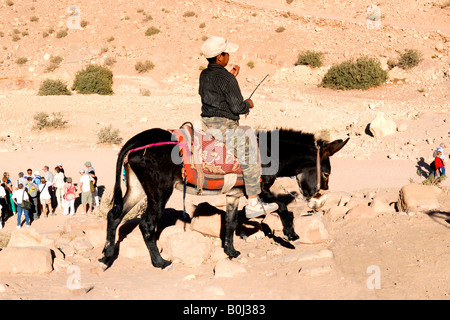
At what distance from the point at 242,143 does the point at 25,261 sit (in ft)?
12.6

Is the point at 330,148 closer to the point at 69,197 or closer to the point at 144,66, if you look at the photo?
the point at 69,197

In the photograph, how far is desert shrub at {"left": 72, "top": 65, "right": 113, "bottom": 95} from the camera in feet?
111

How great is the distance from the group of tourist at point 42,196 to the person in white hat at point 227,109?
7.28 metres

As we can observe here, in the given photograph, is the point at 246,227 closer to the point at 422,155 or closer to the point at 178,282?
the point at 178,282

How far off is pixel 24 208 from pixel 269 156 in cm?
763

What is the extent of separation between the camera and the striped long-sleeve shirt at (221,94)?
770cm

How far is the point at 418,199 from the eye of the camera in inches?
406

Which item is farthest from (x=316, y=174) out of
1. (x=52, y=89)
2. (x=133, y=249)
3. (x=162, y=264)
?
(x=52, y=89)

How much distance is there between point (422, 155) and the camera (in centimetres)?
1938

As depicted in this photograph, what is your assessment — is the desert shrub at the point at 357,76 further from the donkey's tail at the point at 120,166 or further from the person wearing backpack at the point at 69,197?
the donkey's tail at the point at 120,166

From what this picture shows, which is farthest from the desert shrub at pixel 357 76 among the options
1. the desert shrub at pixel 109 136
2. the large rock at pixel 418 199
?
the large rock at pixel 418 199

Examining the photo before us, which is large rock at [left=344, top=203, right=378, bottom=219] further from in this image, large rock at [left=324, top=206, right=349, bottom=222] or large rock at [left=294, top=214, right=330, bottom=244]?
large rock at [left=294, top=214, right=330, bottom=244]

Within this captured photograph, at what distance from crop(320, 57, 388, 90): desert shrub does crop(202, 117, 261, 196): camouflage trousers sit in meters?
26.4

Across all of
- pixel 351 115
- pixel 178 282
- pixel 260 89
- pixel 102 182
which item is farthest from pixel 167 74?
pixel 178 282
